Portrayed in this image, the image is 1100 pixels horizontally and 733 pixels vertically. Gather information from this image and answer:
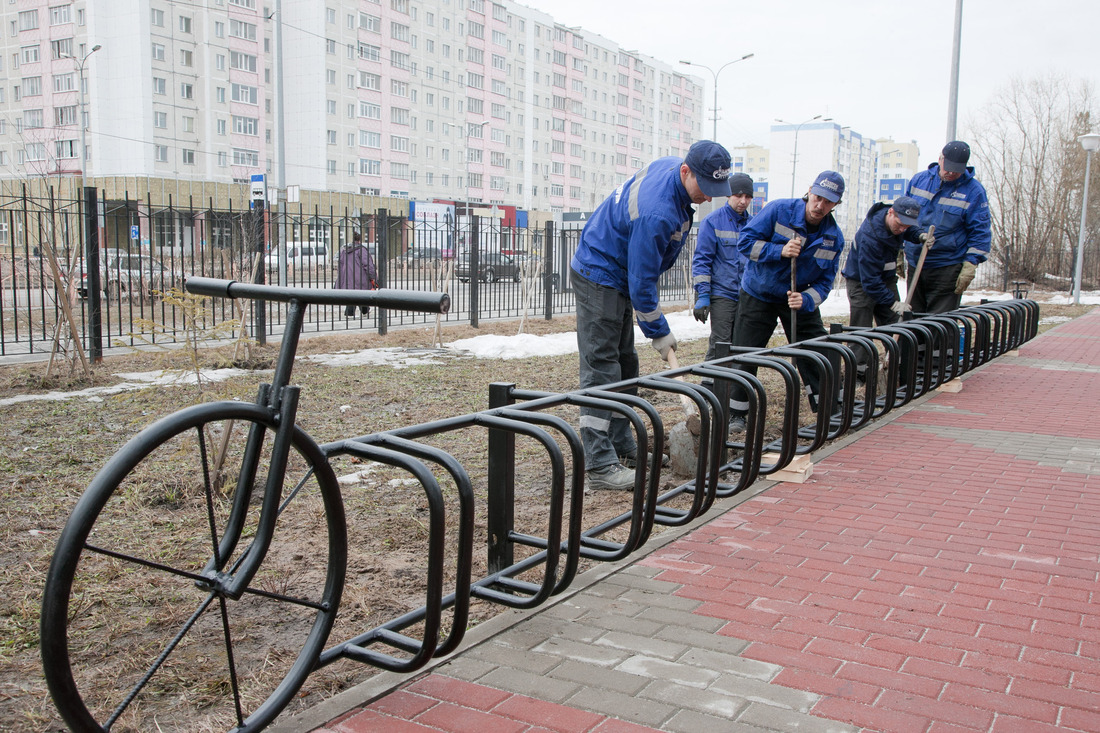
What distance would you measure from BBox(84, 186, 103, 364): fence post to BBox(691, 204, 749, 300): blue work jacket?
6490 mm

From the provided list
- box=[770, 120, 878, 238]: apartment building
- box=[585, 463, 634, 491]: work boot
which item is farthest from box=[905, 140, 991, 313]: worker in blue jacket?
box=[770, 120, 878, 238]: apartment building

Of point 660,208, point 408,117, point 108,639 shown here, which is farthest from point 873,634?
point 408,117

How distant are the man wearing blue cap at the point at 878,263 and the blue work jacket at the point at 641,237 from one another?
3617mm

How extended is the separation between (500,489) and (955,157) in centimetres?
667

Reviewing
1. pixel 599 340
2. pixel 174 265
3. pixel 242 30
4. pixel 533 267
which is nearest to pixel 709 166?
pixel 599 340

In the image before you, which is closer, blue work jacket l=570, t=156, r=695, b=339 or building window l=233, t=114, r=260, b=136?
blue work jacket l=570, t=156, r=695, b=339

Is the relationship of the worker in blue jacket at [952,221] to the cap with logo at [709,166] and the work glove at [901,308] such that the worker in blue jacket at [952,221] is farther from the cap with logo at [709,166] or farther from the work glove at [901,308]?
the cap with logo at [709,166]

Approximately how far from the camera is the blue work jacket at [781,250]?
636 cm

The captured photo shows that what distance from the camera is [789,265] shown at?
6.46 m

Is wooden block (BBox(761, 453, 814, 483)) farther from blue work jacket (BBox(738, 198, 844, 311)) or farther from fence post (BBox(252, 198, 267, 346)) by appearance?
fence post (BBox(252, 198, 267, 346))

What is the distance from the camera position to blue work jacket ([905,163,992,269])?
8430mm

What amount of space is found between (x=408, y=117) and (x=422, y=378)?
64.9 metres

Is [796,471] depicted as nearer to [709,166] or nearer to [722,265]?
[709,166]

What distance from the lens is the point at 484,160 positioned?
78500 mm
